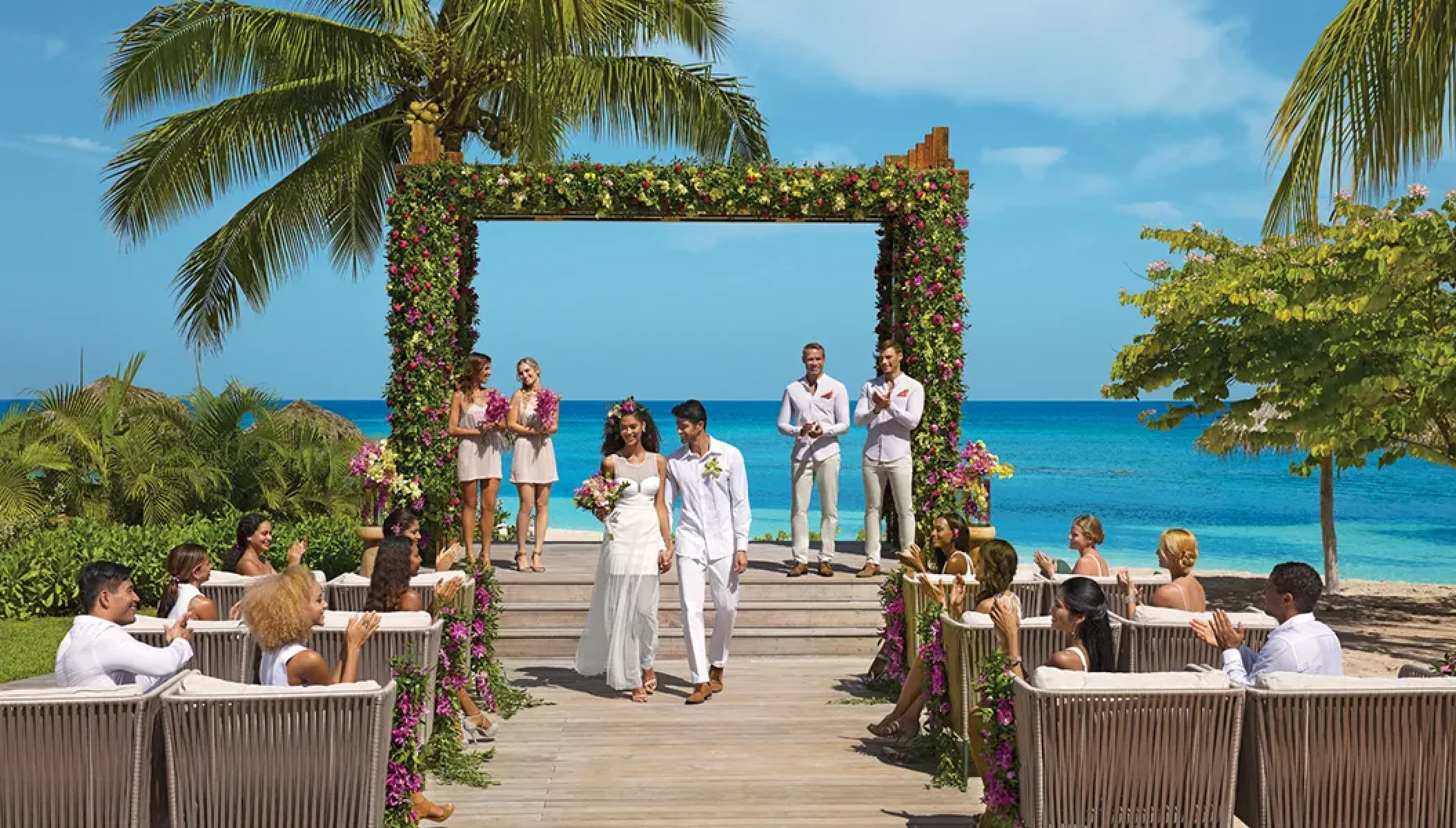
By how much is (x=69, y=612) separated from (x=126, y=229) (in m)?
6.05

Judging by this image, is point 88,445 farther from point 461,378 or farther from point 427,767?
point 427,767

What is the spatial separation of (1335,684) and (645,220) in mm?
8349

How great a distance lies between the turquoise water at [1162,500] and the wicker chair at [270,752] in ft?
63.4

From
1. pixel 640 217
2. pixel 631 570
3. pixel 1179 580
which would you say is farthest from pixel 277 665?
pixel 640 217

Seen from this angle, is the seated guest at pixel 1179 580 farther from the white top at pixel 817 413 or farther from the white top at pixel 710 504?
the white top at pixel 817 413

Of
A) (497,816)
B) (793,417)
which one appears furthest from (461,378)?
(497,816)

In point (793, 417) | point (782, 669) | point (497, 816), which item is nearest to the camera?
point (497, 816)

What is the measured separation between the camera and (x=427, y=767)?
697cm

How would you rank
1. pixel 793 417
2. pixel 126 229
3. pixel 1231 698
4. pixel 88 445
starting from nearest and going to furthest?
pixel 1231 698
pixel 793 417
pixel 88 445
pixel 126 229

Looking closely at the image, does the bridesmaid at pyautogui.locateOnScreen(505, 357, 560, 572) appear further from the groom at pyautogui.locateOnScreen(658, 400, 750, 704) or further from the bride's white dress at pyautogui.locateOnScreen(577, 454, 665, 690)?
the groom at pyautogui.locateOnScreen(658, 400, 750, 704)

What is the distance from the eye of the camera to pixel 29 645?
11219 millimetres

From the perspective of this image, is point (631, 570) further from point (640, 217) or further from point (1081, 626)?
point (640, 217)

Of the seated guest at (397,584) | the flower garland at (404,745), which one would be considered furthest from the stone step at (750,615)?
the flower garland at (404,745)

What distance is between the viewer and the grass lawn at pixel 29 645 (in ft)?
33.7
